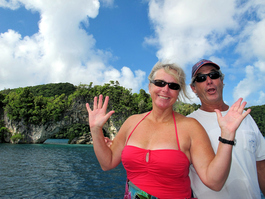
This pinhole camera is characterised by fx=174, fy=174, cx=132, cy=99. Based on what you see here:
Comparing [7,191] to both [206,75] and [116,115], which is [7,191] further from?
[116,115]

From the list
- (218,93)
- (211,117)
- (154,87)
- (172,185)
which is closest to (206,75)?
(218,93)

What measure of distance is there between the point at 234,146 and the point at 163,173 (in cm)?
77

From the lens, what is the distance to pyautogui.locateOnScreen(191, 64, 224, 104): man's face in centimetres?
190

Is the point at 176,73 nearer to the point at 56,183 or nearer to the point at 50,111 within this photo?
the point at 56,183

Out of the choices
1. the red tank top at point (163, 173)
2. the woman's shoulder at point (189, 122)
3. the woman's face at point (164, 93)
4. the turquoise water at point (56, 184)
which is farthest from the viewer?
the turquoise water at point (56, 184)

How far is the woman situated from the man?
0.21 meters

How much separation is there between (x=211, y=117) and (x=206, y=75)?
47 cm

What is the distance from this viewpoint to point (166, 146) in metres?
1.47

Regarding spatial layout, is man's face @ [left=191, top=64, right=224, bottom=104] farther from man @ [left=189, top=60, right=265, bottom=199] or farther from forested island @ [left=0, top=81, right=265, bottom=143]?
forested island @ [left=0, top=81, right=265, bottom=143]

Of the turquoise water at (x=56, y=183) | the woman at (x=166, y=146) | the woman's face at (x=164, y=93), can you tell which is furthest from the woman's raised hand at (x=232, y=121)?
the turquoise water at (x=56, y=183)

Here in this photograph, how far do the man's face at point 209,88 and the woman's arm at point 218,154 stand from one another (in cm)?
50

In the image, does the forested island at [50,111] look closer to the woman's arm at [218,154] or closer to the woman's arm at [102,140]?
the woman's arm at [102,140]

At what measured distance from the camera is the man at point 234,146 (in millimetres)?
1548

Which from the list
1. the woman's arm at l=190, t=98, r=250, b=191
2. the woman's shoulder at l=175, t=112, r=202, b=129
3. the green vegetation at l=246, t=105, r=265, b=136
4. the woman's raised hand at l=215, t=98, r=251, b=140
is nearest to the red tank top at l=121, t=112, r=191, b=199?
the woman's arm at l=190, t=98, r=250, b=191
